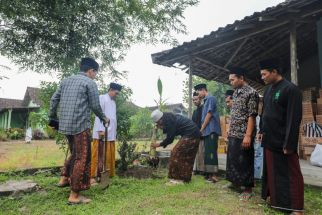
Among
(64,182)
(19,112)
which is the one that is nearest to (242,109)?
(64,182)

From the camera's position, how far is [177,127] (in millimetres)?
4809

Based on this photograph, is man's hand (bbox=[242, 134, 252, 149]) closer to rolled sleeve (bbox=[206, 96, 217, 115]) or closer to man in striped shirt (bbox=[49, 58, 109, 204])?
rolled sleeve (bbox=[206, 96, 217, 115])

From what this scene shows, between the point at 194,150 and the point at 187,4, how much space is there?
183 inches

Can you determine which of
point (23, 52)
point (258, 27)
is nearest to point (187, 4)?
point (258, 27)

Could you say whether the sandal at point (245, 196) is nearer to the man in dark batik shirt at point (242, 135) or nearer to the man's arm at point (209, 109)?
the man in dark batik shirt at point (242, 135)

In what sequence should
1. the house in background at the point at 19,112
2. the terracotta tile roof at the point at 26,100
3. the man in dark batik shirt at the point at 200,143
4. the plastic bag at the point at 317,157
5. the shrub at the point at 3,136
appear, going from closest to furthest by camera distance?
1. the plastic bag at the point at 317,157
2. the man in dark batik shirt at the point at 200,143
3. the shrub at the point at 3,136
4. the house in background at the point at 19,112
5. the terracotta tile roof at the point at 26,100

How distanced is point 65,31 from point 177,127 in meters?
3.13

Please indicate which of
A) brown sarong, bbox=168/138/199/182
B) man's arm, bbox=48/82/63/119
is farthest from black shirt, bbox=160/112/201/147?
man's arm, bbox=48/82/63/119

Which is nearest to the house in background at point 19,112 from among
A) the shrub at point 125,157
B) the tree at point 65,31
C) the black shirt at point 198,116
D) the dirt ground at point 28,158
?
the dirt ground at point 28,158

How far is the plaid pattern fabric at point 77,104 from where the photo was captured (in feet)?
12.5

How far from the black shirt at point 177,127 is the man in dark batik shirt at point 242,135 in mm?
780

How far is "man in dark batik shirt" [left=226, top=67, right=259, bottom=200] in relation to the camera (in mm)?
3975

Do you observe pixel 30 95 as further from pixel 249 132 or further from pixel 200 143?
pixel 249 132

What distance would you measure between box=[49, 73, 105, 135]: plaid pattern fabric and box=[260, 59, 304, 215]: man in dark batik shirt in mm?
2312
